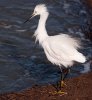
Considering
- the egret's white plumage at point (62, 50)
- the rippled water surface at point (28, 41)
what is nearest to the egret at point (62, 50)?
the egret's white plumage at point (62, 50)

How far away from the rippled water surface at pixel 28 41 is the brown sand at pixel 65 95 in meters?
0.69

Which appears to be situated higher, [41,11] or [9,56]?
[41,11]

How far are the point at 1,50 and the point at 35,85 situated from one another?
2.46 meters

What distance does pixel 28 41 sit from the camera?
11633 millimetres

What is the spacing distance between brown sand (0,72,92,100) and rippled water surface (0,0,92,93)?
0.69 meters

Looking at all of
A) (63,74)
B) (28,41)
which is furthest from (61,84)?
(28,41)

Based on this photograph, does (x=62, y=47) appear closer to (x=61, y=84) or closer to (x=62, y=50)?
(x=62, y=50)

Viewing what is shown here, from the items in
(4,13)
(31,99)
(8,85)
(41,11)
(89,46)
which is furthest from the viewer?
(4,13)

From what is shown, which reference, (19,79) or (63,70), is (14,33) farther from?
(63,70)

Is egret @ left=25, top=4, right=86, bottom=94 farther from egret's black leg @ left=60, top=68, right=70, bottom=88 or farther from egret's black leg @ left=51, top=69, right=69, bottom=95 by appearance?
egret's black leg @ left=60, top=68, right=70, bottom=88

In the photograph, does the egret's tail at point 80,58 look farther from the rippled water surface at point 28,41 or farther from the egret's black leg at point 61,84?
the rippled water surface at point 28,41

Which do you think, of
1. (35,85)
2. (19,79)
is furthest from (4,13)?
(35,85)

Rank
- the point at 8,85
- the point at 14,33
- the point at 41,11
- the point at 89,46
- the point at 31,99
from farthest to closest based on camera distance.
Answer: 1. the point at 14,33
2. the point at 89,46
3. the point at 8,85
4. the point at 41,11
5. the point at 31,99

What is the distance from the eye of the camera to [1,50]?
10.8 metres
